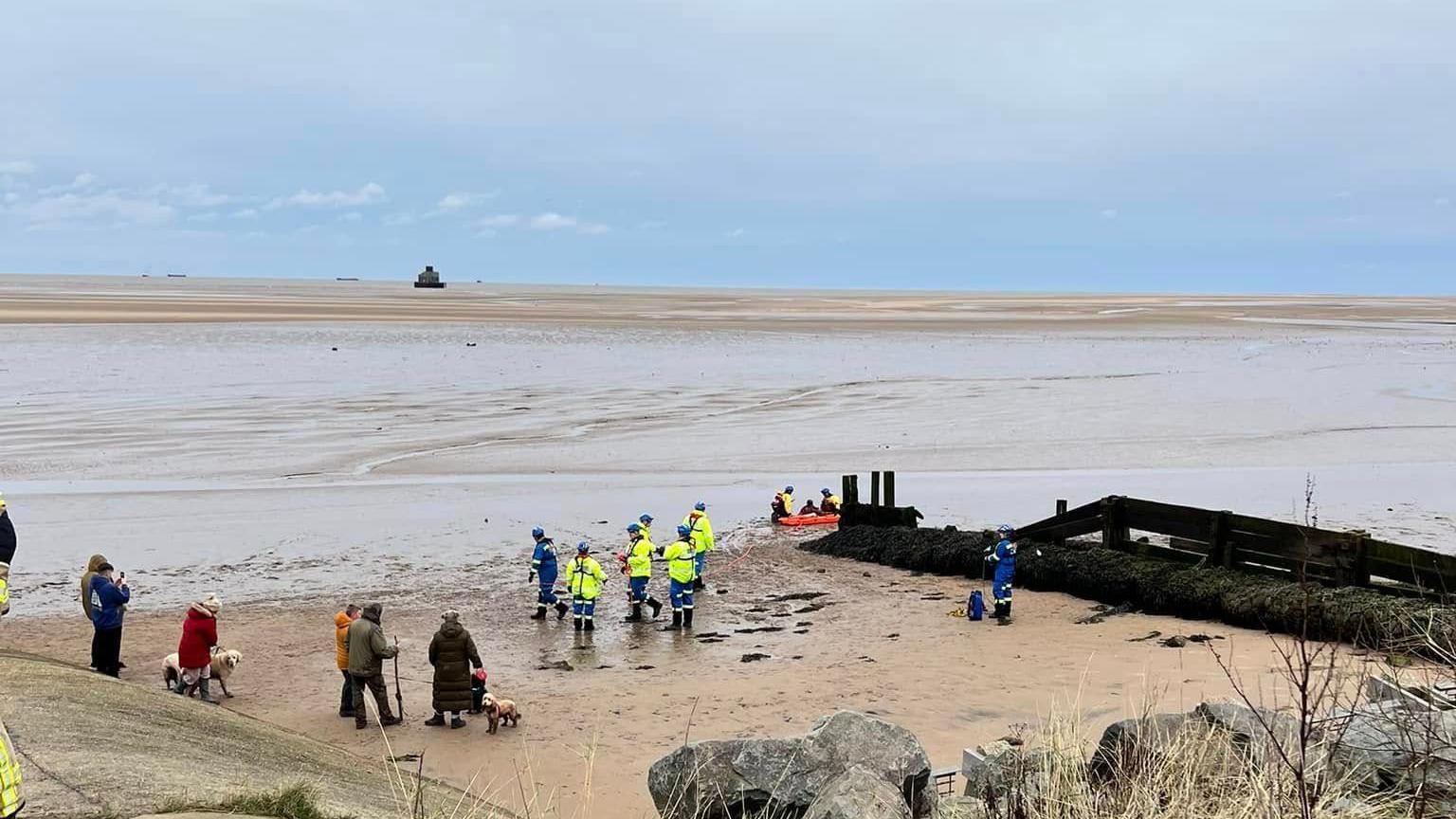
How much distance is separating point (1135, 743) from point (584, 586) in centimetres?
964

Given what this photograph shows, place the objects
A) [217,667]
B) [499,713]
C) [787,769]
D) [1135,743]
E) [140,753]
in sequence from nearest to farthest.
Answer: [1135,743], [787,769], [140,753], [499,713], [217,667]

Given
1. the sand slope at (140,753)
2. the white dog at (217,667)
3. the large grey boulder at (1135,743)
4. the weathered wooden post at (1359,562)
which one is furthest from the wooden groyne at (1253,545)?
the white dog at (217,667)

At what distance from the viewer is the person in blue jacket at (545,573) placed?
15539 millimetres

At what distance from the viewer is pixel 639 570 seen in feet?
51.5

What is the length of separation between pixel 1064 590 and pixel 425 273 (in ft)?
557

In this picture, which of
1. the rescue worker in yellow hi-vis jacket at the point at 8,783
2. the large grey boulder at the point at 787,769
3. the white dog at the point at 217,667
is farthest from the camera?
the white dog at the point at 217,667

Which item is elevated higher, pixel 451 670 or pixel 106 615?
pixel 106 615

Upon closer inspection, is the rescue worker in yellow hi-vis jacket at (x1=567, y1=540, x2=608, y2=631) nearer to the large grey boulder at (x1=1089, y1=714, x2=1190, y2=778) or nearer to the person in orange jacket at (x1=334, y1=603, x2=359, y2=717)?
the person in orange jacket at (x1=334, y1=603, x2=359, y2=717)

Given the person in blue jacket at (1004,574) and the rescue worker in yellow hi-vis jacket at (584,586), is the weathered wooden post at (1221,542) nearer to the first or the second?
the person in blue jacket at (1004,574)

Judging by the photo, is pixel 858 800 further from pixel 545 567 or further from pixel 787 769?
pixel 545 567

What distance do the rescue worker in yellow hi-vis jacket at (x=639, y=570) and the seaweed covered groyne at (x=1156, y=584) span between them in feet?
15.9

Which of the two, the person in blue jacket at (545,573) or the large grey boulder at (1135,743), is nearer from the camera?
the large grey boulder at (1135,743)

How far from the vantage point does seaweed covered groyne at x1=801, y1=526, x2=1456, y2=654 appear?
40.5ft

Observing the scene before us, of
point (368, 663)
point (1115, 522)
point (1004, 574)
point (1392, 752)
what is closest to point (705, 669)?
point (368, 663)
